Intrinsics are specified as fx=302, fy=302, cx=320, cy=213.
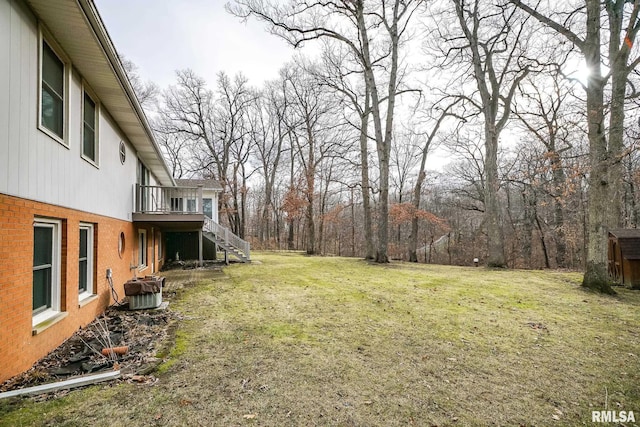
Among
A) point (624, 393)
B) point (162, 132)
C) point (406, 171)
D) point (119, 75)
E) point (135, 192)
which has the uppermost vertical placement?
point (162, 132)

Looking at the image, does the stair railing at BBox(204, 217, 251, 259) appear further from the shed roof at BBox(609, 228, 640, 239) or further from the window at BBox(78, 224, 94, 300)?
the shed roof at BBox(609, 228, 640, 239)

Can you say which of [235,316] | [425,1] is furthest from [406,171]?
[235,316]

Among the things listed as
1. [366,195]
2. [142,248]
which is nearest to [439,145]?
[366,195]

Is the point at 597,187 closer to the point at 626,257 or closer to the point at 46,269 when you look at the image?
the point at 626,257

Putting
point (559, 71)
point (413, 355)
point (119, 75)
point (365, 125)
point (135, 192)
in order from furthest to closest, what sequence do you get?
point (365, 125) → point (559, 71) → point (135, 192) → point (119, 75) → point (413, 355)

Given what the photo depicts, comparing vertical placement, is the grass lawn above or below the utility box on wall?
below

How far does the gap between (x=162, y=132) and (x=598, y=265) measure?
29.8m

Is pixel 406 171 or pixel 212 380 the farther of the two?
pixel 406 171

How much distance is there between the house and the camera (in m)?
3.15

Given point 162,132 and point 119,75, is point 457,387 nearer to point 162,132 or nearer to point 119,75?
point 119,75

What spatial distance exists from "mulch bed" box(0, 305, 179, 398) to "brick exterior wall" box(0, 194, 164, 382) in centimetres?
11

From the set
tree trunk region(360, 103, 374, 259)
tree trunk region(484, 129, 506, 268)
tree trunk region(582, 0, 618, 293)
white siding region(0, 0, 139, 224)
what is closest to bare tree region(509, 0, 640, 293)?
tree trunk region(582, 0, 618, 293)

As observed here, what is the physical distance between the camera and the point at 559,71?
10172 mm

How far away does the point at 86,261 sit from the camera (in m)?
5.54
